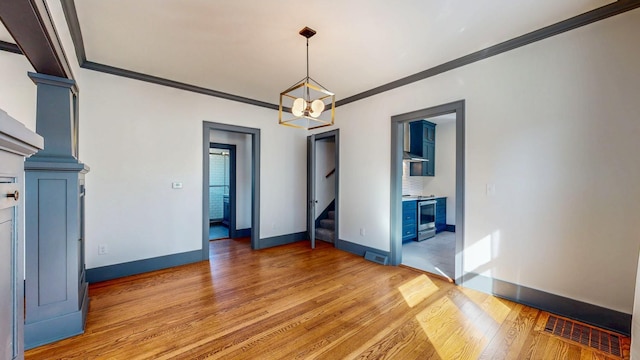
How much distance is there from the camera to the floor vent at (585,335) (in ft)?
6.36

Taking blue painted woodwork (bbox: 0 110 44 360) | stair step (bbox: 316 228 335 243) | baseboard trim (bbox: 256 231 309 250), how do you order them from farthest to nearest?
1. stair step (bbox: 316 228 335 243)
2. baseboard trim (bbox: 256 231 309 250)
3. blue painted woodwork (bbox: 0 110 44 360)

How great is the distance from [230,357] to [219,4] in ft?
9.06

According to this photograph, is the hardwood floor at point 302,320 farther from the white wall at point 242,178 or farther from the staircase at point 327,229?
the white wall at point 242,178

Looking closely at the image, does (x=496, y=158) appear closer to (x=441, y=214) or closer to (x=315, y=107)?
(x=315, y=107)

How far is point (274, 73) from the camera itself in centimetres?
346

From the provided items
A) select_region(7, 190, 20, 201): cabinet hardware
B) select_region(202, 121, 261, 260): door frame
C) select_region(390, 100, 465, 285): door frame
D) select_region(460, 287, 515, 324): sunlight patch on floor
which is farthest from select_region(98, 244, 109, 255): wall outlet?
select_region(460, 287, 515, 324): sunlight patch on floor

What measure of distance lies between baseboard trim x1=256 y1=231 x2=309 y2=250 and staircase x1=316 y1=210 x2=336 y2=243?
300 mm

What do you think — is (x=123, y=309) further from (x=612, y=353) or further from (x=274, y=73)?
(x=612, y=353)

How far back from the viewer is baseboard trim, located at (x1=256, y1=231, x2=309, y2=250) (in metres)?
4.66

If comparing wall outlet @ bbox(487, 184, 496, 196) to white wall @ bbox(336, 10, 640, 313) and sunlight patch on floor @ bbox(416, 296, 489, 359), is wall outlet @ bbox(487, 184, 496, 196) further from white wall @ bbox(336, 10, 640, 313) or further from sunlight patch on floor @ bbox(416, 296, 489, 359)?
sunlight patch on floor @ bbox(416, 296, 489, 359)

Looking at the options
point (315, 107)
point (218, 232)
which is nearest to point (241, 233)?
point (218, 232)

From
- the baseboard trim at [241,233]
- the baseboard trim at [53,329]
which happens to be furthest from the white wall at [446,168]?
the baseboard trim at [53,329]

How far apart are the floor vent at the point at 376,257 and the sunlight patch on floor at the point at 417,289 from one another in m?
0.59

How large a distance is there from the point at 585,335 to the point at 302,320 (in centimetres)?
233
